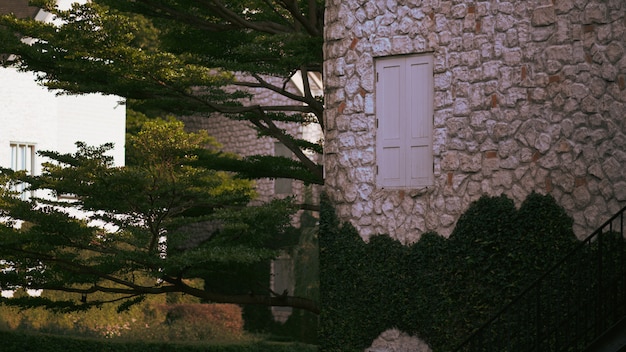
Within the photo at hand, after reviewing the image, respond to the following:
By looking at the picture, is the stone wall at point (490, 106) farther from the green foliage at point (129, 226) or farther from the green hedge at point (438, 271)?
the green foliage at point (129, 226)

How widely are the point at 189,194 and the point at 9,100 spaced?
335 inches

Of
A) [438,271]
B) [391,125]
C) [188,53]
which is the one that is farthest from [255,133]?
[438,271]

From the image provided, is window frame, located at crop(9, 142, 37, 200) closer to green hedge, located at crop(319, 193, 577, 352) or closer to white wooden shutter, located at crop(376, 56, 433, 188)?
green hedge, located at crop(319, 193, 577, 352)

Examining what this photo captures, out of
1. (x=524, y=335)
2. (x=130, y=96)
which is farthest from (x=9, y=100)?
(x=524, y=335)

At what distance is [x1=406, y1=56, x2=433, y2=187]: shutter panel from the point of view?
48.9ft

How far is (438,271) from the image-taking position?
14.6 meters

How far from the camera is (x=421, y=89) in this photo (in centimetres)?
1500

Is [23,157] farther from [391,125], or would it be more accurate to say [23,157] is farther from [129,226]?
[391,125]

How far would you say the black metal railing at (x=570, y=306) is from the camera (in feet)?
41.9

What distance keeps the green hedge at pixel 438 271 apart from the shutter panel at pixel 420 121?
2.64 ft

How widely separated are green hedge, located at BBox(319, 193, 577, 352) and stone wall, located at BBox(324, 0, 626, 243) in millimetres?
199

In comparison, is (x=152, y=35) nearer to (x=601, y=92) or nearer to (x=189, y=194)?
(x=189, y=194)

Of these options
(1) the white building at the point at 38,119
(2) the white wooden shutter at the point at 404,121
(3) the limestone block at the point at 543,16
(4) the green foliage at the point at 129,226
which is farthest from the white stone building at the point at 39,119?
(3) the limestone block at the point at 543,16

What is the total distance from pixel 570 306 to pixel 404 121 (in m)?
3.27
